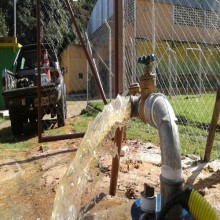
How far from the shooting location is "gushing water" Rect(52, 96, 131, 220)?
5.19 ft

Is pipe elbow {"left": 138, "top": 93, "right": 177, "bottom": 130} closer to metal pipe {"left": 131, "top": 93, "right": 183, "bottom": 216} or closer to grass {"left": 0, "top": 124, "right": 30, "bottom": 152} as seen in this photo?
metal pipe {"left": 131, "top": 93, "right": 183, "bottom": 216}

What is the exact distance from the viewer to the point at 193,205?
0.84 metres

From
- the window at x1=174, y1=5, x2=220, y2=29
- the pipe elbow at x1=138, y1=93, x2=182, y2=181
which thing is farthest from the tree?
the pipe elbow at x1=138, y1=93, x2=182, y2=181

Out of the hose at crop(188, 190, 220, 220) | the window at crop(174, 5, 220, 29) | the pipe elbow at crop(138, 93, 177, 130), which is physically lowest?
the hose at crop(188, 190, 220, 220)

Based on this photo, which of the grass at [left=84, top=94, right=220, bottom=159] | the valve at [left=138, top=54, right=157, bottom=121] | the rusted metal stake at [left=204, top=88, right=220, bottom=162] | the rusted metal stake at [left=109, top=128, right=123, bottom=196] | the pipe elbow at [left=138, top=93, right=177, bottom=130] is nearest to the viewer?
→ the pipe elbow at [left=138, top=93, right=177, bottom=130]

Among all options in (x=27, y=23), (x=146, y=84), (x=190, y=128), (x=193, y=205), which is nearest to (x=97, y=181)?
(x=146, y=84)

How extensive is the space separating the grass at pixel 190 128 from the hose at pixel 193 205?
2.76m

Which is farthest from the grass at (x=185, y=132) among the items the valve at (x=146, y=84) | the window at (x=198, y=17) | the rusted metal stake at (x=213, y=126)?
the valve at (x=146, y=84)

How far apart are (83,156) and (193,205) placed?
0.92 meters

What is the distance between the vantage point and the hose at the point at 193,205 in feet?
2.64

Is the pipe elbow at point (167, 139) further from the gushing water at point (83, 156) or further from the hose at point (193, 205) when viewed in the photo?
the gushing water at point (83, 156)

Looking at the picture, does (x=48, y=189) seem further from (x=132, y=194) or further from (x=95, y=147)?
(x=95, y=147)

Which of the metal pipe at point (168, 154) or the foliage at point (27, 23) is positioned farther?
the foliage at point (27, 23)

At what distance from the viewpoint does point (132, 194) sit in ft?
8.48
